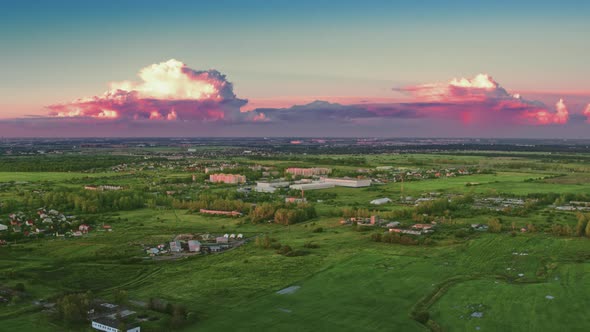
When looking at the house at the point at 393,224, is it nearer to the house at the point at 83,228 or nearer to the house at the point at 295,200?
the house at the point at 295,200

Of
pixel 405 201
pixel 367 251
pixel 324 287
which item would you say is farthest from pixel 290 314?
pixel 405 201

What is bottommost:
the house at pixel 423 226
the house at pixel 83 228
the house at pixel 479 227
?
the house at pixel 83 228

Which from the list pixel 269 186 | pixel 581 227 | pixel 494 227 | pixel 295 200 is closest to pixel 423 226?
pixel 494 227

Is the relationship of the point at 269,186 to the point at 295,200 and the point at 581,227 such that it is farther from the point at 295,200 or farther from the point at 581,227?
the point at 581,227

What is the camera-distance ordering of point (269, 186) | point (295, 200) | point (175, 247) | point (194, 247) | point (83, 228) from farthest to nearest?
1. point (269, 186)
2. point (295, 200)
3. point (83, 228)
4. point (175, 247)
5. point (194, 247)

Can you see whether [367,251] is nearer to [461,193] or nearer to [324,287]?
[324,287]

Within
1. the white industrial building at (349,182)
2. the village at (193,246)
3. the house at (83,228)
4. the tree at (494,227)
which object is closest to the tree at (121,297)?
the village at (193,246)

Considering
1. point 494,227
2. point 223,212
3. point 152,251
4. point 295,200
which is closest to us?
point 152,251
